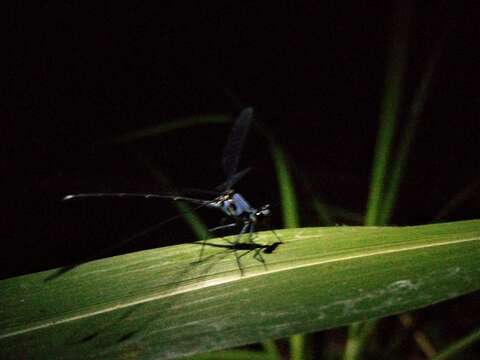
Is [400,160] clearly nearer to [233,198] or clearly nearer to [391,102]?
[391,102]

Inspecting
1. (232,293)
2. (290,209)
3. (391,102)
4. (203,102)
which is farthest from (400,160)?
(203,102)

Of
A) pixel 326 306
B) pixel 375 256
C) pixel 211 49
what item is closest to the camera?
pixel 326 306

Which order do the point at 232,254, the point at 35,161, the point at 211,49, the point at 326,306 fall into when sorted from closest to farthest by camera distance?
the point at 326,306, the point at 232,254, the point at 35,161, the point at 211,49

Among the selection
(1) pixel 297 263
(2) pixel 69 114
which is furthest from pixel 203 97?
(1) pixel 297 263

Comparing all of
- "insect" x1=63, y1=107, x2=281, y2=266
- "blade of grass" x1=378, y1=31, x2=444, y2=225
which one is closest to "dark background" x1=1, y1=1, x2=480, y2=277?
"blade of grass" x1=378, y1=31, x2=444, y2=225

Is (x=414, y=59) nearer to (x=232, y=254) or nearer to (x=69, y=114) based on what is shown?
(x=232, y=254)

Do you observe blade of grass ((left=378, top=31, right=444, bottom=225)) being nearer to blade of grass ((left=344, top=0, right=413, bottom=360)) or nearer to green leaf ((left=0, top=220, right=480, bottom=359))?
blade of grass ((left=344, top=0, right=413, bottom=360))
